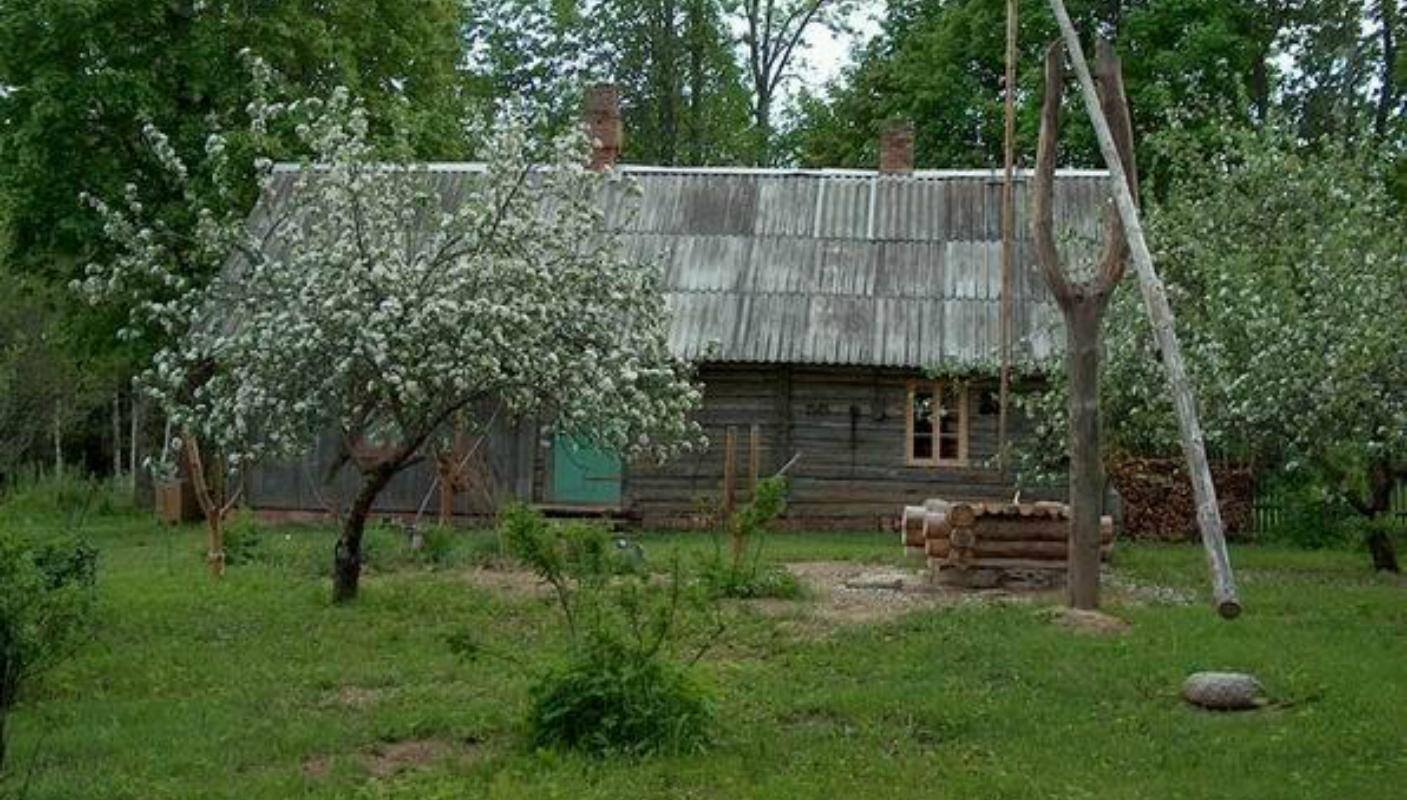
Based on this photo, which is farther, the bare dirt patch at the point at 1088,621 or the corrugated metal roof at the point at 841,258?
the corrugated metal roof at the point at 841,258

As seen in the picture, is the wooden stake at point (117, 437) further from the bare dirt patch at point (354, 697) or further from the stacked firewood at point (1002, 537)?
the bare dirt patch at point (354, 697)

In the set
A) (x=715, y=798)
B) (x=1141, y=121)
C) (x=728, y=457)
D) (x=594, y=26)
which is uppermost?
(x=594, y=26)

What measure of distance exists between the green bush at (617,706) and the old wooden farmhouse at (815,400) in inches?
575

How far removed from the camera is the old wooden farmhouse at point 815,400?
24469 millimetres

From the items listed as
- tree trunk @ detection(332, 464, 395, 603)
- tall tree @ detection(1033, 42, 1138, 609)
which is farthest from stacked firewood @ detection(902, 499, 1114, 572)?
tree trunk @ detection(332, 464, 395, 603)

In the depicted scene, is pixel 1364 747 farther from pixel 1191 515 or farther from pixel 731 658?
pixel 1191 515

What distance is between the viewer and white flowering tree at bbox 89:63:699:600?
1316cm

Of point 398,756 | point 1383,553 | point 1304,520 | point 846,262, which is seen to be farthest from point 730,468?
point 398,756

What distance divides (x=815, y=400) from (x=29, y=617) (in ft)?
55.5

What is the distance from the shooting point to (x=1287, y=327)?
631 inches

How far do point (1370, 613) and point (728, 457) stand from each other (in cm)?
1161

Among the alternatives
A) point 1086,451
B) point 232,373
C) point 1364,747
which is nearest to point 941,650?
point 1086,451

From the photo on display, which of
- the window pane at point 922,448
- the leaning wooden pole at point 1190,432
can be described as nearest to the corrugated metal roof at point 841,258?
the window pane at point 922,448

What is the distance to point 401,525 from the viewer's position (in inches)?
890
